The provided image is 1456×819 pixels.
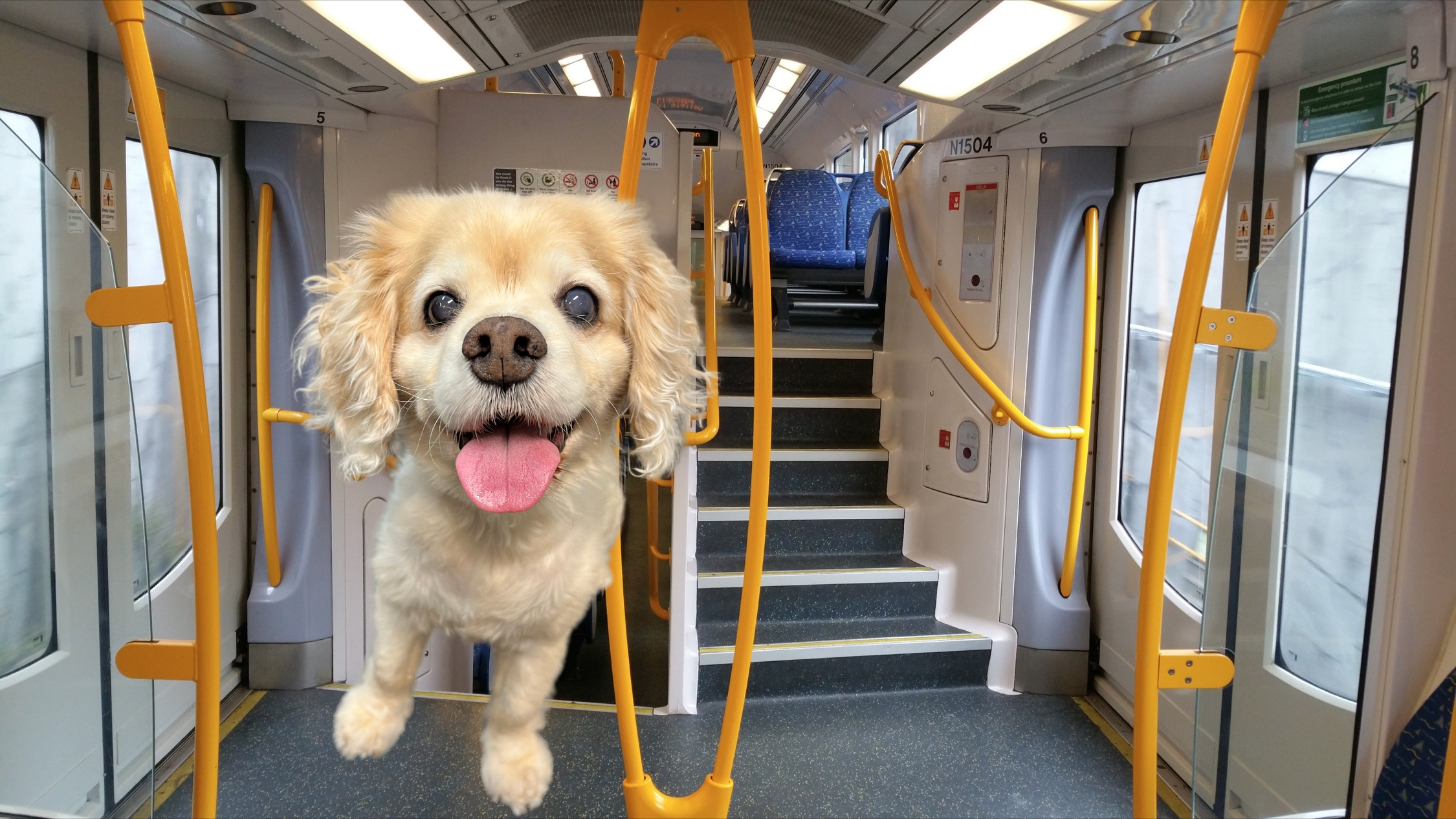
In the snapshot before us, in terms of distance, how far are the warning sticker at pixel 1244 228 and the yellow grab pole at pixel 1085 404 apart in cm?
39

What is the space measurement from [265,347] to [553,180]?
0.48m

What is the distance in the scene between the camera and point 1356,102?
1.69 meters

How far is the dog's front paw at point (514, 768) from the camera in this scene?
935 millimetres

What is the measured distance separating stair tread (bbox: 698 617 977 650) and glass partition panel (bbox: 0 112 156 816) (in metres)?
2.07

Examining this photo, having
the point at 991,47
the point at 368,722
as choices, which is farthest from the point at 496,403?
→ the point at 991,47

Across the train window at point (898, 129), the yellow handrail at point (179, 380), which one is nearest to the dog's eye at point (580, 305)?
the yellow handrail at point (179, 380)

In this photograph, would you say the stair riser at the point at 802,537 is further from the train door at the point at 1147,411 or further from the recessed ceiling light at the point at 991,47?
the recessed ceiling light at the point at 991,47

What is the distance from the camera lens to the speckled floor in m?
1.27

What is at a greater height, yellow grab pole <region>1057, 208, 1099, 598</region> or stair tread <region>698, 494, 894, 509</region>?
yellow grab pole <region>1057, 208, 1099, 598</region>

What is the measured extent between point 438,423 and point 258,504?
0.95 m

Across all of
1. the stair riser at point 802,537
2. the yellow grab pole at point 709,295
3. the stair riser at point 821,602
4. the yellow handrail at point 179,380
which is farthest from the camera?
the stair riser at point 802,537

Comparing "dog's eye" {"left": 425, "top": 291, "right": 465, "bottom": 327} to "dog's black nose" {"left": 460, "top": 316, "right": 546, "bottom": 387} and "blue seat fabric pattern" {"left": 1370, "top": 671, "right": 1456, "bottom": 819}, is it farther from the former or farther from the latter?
"blue seat fabric pattern" {"left": 1370, "top": 671, "right": 1456, "bottom": 819}

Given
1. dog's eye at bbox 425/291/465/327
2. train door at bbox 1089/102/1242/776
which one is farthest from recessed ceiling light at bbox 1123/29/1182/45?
dog's eye at bbox 425/291/465/327

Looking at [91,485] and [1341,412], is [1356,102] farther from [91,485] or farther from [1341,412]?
[91,485]
